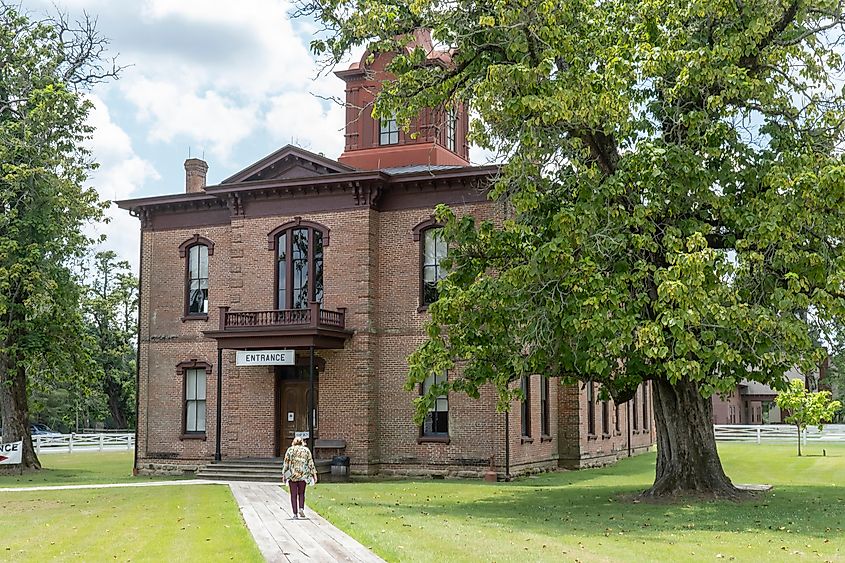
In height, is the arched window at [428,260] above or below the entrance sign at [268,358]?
above

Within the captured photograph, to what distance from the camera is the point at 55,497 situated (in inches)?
928

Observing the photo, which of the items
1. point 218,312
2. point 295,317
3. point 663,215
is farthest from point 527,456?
point 663,215

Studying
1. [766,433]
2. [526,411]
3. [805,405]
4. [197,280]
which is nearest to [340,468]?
[526,411]

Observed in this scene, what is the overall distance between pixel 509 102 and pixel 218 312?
15976 mm

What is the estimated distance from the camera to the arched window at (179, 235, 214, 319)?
105 ft

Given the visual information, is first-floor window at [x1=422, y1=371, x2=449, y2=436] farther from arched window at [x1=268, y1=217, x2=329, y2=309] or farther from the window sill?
arched window at [x1=268, y1=217, x2=329, y2=309]

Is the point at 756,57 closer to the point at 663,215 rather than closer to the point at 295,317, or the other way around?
the point at 663,215

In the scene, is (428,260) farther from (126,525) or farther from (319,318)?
(126,525)

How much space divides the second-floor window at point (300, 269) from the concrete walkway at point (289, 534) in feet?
26.8

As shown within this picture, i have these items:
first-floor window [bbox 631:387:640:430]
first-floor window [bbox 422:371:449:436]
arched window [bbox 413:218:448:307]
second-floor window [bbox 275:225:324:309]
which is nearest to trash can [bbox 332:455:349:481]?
first-floor window [bbox 422:371:449:436]

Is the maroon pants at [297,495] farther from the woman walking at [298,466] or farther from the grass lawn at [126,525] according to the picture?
the grass lawn at [126,525]

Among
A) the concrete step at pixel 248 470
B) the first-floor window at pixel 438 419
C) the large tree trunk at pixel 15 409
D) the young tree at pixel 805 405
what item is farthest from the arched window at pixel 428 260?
the young tree at pixel 805 405

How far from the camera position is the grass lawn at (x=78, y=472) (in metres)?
29.1

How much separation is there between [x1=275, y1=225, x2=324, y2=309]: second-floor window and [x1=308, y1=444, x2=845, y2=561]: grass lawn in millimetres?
6101
